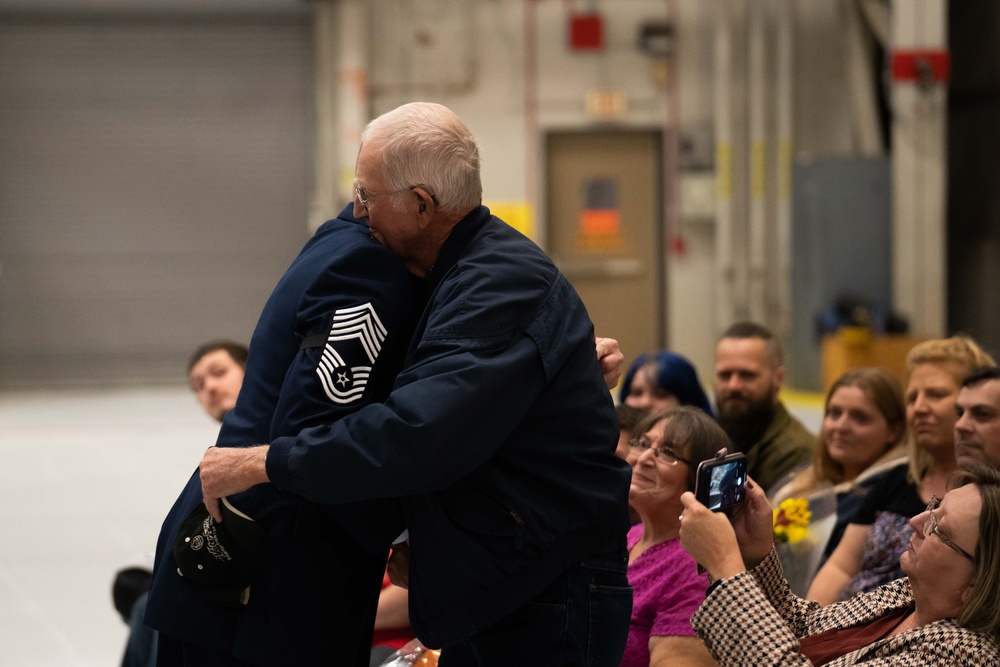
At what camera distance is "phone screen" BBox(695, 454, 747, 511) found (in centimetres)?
200

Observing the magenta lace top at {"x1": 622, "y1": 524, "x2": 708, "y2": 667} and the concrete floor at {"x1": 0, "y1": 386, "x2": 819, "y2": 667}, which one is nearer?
the magenta lace top at {"x1": 622, "y1": 524, "x2": 708, "y2": 667}

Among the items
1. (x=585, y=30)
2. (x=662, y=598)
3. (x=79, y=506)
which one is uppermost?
(x=585, y=30)

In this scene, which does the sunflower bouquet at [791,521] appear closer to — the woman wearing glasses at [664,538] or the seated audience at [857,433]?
the woman wearing glasses at [664,538]

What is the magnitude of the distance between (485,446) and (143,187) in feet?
32.0

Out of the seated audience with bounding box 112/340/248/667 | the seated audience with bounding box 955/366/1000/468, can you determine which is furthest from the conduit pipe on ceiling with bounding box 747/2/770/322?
the seated audience with bounding box 955/366/1000/468

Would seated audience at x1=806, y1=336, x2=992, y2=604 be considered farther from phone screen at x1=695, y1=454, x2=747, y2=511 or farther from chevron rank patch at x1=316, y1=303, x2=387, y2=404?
chevron rank patch at x1=316, y1=303, x2=387, y2=404

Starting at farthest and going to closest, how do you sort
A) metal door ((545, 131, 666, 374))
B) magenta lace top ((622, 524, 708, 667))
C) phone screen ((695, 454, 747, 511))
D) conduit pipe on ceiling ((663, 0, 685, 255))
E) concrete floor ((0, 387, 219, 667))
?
1. metal door ((545, 131, 666, 374))
2. conduit pipe on ceiling ((663, 0, 685, 255))
3. concrete floor ((0, 387, 219, 667))
4. magenta lace top ((622, 524, 708, 667))
5. phone screen ((695, 454, 747, 511))

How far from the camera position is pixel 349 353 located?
1.78 meters

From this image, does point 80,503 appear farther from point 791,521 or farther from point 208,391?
point 791,521

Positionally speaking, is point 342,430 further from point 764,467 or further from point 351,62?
point 351,62

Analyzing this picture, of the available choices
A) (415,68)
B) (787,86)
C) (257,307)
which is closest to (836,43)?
(787,86)

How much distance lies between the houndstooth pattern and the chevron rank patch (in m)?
0.73

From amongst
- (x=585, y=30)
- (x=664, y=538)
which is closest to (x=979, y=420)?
(x=664, y=538)

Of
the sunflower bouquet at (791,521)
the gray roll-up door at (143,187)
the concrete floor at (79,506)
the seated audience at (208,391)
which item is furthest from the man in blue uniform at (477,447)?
the gray roll-up door at (143,187)
